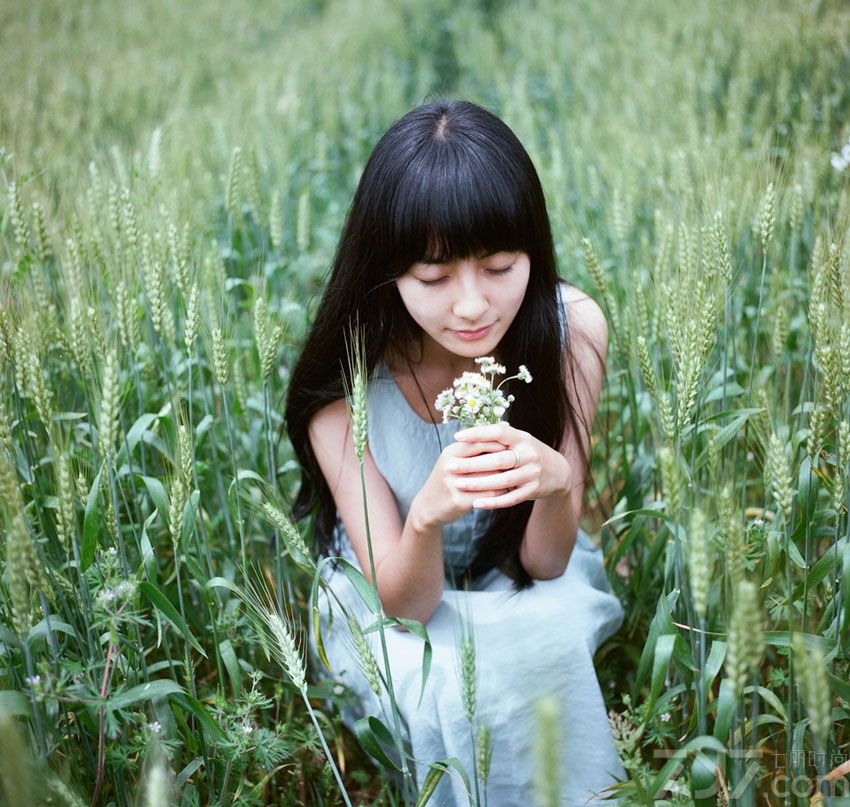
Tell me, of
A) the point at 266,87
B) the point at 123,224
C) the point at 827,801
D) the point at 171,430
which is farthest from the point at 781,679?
the point at 266,87

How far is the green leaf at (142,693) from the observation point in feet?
3.92

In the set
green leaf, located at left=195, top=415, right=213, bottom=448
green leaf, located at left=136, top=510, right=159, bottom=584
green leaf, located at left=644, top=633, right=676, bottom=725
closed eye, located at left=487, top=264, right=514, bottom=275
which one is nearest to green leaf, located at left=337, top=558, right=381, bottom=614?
green leaf, located at left=136, top=510, right=159, bottom=584

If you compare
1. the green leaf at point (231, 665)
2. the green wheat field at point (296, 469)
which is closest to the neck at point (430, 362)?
the green wheat field at point (296, 469)

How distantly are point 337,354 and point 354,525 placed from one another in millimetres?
351

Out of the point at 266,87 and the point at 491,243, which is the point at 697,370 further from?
the point at 266,87

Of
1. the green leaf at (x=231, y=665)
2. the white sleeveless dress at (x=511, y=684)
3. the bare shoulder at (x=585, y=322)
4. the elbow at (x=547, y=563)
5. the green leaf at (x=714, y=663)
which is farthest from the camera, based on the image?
the bare shoulder at (x=585, y=322)

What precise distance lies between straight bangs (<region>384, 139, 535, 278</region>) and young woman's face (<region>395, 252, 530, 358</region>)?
19 mm

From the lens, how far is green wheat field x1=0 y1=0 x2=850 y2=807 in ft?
4.00

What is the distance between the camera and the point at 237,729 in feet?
4.62

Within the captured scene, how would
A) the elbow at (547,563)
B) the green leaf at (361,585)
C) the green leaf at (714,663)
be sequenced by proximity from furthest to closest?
1. the elbow at (547,563)
2. the green leaf at (361,585)
3. the green leaf at (714,663)

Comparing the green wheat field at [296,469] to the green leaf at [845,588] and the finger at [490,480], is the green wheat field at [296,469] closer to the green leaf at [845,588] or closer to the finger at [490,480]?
the green leaf at [845,588]

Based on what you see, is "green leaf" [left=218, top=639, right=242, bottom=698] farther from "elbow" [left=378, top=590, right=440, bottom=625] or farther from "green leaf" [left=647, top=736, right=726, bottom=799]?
"green leaf" [left=647, top=736, right=726, bottom=799]

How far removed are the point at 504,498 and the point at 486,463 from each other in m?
0.07

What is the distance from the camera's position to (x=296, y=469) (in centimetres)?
236
